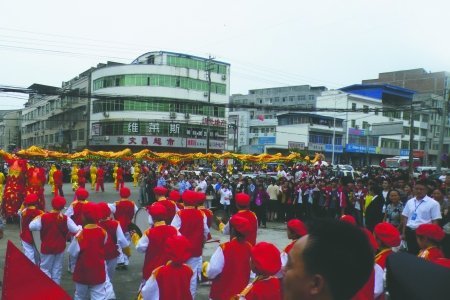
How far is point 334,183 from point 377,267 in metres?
9.46

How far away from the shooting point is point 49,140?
66875mm

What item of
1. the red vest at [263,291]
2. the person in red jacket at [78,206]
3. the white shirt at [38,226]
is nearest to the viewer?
the red vest at [263,291]

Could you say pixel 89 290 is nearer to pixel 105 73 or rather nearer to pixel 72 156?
pixel 72 156

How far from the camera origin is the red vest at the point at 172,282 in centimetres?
410

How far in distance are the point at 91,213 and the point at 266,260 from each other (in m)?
2.72

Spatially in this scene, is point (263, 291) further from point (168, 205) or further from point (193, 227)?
point (168, 205)

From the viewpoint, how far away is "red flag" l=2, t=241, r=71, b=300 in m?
3.41

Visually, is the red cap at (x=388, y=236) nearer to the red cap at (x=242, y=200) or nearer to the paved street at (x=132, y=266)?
the red cap at (x=242, y=200)

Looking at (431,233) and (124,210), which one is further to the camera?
(124,210)

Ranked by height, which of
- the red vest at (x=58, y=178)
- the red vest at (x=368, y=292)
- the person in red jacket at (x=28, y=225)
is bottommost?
the red vest at (x=58, y=178)

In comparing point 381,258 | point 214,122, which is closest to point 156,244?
point 381,258

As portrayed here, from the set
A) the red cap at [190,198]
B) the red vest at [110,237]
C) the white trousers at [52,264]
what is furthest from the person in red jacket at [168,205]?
the white trousers at [52,264]

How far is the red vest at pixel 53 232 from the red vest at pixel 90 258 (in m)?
1.24

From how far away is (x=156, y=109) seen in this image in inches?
1812
